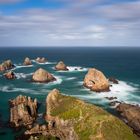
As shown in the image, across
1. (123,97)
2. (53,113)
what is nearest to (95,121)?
(53,113)

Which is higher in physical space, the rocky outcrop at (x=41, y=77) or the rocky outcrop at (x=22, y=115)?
the rocky outcrop at (x=41, y=77)

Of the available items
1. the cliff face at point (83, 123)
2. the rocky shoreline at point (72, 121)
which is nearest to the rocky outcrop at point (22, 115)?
the rocky shoreline at point (72, 121)

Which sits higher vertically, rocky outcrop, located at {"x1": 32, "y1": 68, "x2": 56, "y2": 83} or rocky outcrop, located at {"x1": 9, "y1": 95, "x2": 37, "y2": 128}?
rocky outcrop, located at {"x1": 32, "y1": 68, "x2": 56, "y2": 83}

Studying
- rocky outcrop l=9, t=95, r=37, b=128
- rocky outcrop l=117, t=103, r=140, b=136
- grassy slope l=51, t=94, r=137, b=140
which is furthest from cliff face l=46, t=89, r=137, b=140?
rocky outcrop l=117, t=103, r=140, b=136

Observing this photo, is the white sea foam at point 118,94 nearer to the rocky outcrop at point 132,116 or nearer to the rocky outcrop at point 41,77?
the rocky outcrop at point 132,116

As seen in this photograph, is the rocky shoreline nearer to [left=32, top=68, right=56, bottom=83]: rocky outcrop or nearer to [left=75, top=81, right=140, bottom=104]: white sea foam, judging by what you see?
[left=75, top=81, right=140, bottom=104]: white sea foam

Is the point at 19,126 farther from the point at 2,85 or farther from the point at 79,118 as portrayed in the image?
the point at 2,85

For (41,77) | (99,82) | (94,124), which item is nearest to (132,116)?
(94,124)
